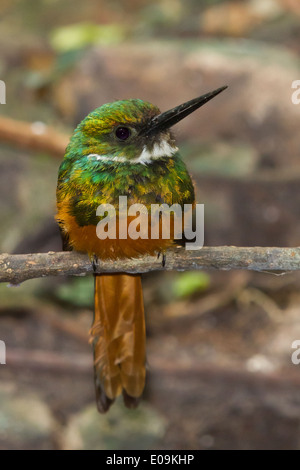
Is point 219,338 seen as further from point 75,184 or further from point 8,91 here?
point 8,91

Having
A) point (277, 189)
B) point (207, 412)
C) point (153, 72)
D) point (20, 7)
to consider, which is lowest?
point (207, 412)

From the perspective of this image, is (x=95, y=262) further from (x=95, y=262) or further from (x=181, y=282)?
(x=181, y=282)

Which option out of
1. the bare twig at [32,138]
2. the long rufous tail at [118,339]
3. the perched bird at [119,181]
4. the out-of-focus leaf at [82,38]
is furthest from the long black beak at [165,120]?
the out-of-focus leaf at [82,38]

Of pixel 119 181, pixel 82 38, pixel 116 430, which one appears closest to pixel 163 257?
pixel 119 181

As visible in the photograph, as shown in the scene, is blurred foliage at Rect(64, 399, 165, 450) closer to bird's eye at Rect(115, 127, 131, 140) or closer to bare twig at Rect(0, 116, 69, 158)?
bare twig at Rect(0, 116, 69, 158)

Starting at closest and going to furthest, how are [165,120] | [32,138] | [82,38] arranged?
[165,120], [32,138], [82,38]

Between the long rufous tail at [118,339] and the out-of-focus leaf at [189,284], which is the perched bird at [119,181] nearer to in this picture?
the long rufous tail at [118,339]

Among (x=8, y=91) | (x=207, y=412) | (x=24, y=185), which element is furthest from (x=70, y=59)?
(x=207, y=412)
